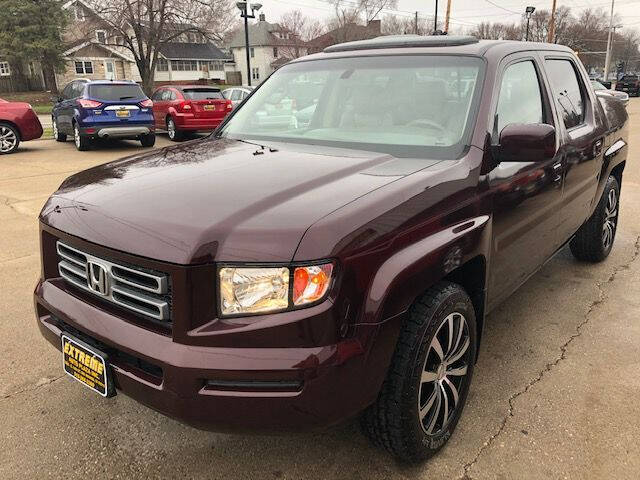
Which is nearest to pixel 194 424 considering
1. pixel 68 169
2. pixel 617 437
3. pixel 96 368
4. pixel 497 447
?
pixel 96 368

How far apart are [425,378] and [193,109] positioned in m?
13.7

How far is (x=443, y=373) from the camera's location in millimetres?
2438

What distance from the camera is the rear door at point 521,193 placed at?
9.15 feet

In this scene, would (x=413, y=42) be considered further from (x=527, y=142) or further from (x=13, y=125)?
(x=13, y=125)

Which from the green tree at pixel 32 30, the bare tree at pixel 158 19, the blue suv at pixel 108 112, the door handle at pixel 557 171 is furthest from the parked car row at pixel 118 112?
the green tree at pixel 32 30

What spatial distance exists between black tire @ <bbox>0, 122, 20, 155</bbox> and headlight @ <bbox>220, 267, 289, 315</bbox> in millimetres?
12456

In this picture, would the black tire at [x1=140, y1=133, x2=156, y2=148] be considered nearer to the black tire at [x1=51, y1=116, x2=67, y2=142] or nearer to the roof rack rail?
the black tire at [x1=51, y1=116, x2=67, y2=142]

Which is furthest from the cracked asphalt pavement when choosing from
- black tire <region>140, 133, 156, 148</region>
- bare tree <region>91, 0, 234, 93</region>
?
bare tree <region>91, 0, 234, 93</region>

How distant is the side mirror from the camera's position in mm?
2523

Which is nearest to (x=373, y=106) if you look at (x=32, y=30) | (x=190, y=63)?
(x=32, y=30)

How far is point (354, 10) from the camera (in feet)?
189

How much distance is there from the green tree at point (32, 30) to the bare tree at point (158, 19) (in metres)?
4.74

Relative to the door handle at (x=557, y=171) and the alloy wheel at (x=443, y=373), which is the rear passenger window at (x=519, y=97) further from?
the alloy wheel at (x=443, y=373)

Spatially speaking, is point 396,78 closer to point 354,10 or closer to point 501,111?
point 501,111
